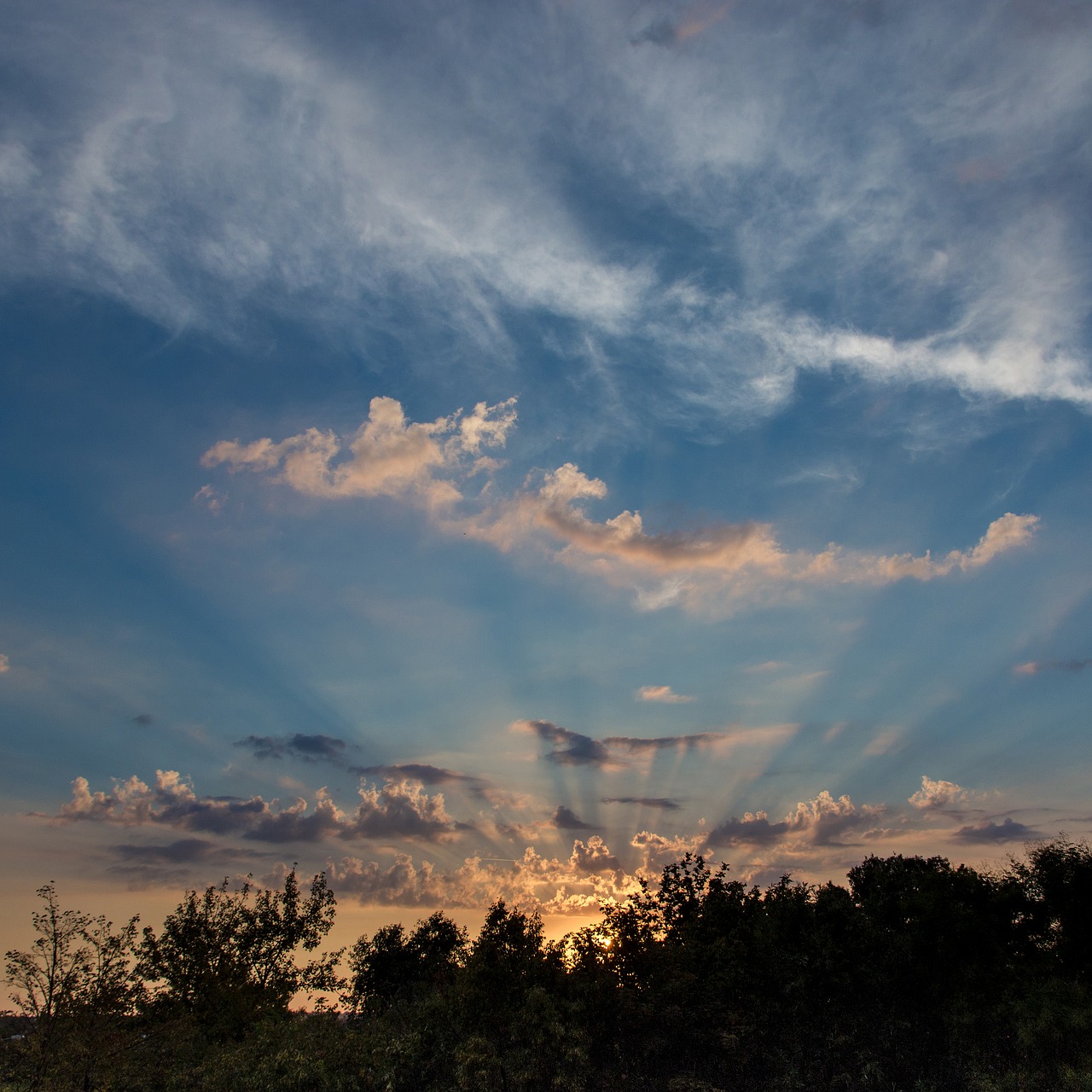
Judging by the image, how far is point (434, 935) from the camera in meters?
108

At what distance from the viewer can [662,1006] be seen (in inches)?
1654

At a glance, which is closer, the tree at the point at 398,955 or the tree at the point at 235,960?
the tree at the point at 235,960

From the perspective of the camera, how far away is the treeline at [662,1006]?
37125 mm

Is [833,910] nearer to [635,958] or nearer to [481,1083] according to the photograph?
[635,958]

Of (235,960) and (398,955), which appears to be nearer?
(235,960)

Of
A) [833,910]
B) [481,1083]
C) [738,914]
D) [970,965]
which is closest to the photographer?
[481,1083]

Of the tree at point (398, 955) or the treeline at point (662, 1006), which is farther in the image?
the tree at point (398, 955)

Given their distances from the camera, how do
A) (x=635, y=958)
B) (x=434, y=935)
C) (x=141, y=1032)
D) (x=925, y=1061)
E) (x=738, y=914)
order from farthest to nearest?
(x=434, y=935), (x=738, y=914), (x=925, y=1061), (x=635, y=958), (x=141, y=1032)

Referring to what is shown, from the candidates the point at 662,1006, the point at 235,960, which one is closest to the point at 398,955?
the point at 235,960

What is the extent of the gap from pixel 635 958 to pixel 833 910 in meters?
24.7

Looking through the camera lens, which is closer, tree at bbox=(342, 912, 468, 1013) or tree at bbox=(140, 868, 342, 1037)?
tree at bbox=(140, 868, 342, 1037)

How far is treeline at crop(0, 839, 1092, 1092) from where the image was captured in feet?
122

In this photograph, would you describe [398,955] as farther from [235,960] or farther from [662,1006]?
[662,1006]

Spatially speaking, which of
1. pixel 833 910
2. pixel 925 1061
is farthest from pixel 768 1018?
pixel 833 910
